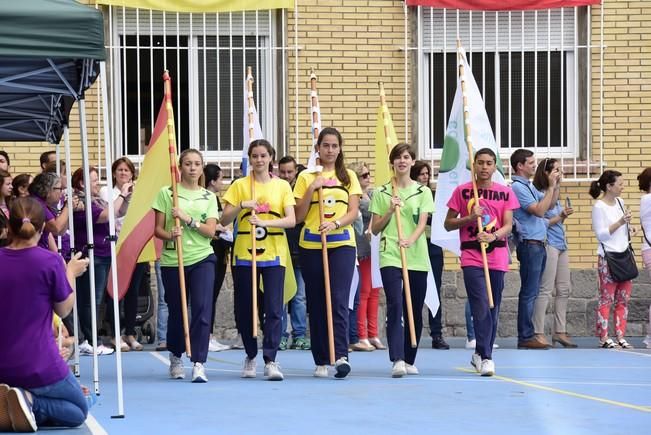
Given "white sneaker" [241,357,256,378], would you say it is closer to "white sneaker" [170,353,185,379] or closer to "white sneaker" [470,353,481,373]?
"white sneaker" [170,353,185,379]

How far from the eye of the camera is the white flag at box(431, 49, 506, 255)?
45.0 ft

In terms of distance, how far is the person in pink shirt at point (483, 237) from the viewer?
12.4m

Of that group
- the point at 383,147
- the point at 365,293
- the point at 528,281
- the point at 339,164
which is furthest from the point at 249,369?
the point at 528,281

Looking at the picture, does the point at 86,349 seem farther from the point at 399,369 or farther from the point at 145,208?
the point at 399,369

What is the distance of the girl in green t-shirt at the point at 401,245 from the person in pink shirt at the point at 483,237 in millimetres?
293

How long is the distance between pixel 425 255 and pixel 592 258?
18.9ft

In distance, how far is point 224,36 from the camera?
58.9 feet

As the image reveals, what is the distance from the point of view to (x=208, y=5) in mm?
17578

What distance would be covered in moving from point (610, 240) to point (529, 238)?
1201mm

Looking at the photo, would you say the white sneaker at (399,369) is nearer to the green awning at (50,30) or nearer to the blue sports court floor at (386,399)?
the blue sports court floor at (386,399)

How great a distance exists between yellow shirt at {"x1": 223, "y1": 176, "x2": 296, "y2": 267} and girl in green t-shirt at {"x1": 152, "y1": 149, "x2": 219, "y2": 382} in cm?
23

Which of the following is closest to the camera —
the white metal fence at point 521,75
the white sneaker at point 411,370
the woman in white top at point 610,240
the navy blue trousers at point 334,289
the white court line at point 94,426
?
the white court line at point 94,426

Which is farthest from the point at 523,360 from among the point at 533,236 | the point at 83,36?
the point at 83,36

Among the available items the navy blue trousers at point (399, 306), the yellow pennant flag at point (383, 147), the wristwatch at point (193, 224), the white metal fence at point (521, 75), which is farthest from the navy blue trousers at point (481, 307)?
the white metal fence at point (521, 75)
